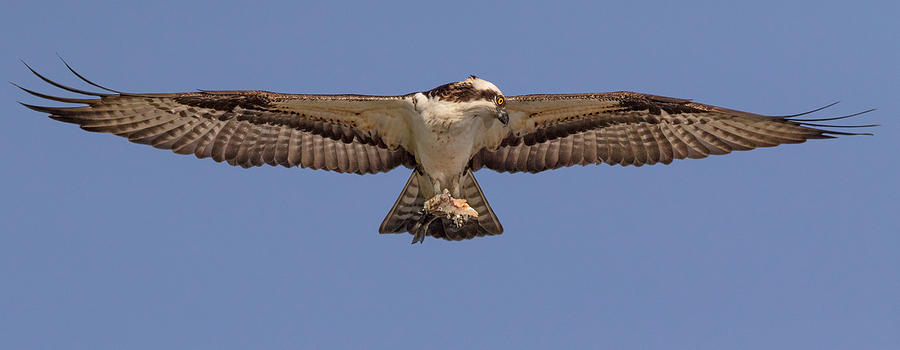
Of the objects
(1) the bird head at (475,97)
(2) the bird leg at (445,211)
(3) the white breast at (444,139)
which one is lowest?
(2) the bird leg at (445,211)

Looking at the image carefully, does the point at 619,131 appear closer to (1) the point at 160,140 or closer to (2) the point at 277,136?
(2) the point at 277,136

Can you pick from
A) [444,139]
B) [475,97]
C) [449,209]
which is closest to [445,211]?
[449,209]

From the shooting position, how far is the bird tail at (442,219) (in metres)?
14.1

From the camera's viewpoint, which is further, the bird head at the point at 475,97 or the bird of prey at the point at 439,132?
the bird of prey at the point at 439,132

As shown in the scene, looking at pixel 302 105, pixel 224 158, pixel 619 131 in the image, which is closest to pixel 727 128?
pixel 619 131

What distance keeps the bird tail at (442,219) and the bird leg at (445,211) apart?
0.20 metres

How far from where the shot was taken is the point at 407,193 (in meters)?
14.2

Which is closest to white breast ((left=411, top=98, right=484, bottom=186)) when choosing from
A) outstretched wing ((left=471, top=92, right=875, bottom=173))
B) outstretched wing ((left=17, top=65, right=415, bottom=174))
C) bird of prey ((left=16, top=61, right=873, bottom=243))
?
bird of prey ((left=16, top=61, right=873, bottom=243))

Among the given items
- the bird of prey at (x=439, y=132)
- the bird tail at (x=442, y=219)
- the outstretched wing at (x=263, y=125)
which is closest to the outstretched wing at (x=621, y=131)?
the bird of prey at (x=439, y=132)

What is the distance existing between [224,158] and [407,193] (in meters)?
2.40

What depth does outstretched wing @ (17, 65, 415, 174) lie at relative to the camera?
513 inches

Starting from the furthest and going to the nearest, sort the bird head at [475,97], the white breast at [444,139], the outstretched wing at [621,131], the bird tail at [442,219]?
the bird tail at [442,219] → the outstretched wing at [621,131] → the white breast at [444,139] → the bird head at [475,97]

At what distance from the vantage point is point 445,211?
13.8m

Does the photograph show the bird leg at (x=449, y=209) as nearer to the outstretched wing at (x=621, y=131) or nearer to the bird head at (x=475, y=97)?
the outstretched wing at (x=621, y=131)
